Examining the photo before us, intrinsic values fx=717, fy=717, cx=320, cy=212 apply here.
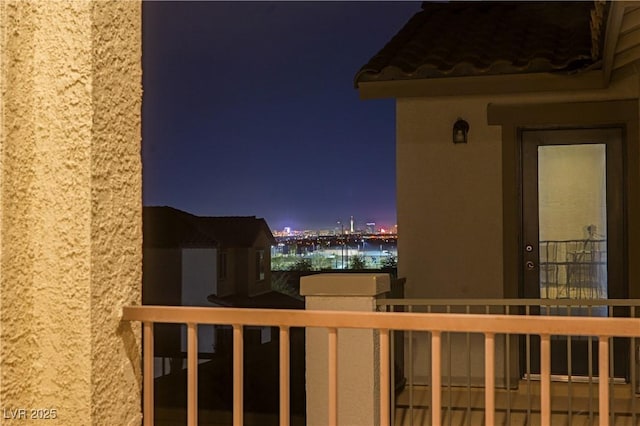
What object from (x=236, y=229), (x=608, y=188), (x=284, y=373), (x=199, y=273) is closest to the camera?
(x=284, y=373)

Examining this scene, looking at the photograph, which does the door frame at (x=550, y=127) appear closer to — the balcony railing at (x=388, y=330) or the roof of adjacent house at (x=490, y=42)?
the roof of adjacent house at (x=490, y=42)

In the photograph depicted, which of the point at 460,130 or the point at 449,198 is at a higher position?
the point at 460,130

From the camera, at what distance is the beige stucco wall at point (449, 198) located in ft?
17.9

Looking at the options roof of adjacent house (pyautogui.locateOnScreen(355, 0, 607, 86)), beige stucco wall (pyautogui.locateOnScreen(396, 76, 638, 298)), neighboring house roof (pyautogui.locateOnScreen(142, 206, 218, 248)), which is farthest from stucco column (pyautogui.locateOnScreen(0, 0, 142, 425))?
neighboring house roof (pyautogui.locateOnScreen(142, 206, 218, 248))

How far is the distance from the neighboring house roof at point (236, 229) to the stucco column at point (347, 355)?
18.6m

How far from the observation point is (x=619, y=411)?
4.60 m

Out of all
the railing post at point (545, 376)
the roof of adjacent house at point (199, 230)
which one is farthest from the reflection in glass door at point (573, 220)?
the roof of adjacent house at point (199, 230)

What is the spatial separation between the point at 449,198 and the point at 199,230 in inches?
696

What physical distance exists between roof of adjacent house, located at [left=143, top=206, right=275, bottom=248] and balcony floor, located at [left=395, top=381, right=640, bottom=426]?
16.5 metres

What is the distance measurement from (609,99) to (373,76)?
5.65ft

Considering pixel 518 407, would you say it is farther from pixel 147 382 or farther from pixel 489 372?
pixel 147 382

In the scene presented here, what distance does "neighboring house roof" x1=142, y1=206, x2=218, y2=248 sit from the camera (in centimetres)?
2123

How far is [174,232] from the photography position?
22344mm

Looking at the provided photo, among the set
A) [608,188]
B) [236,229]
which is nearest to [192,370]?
[608,188]
